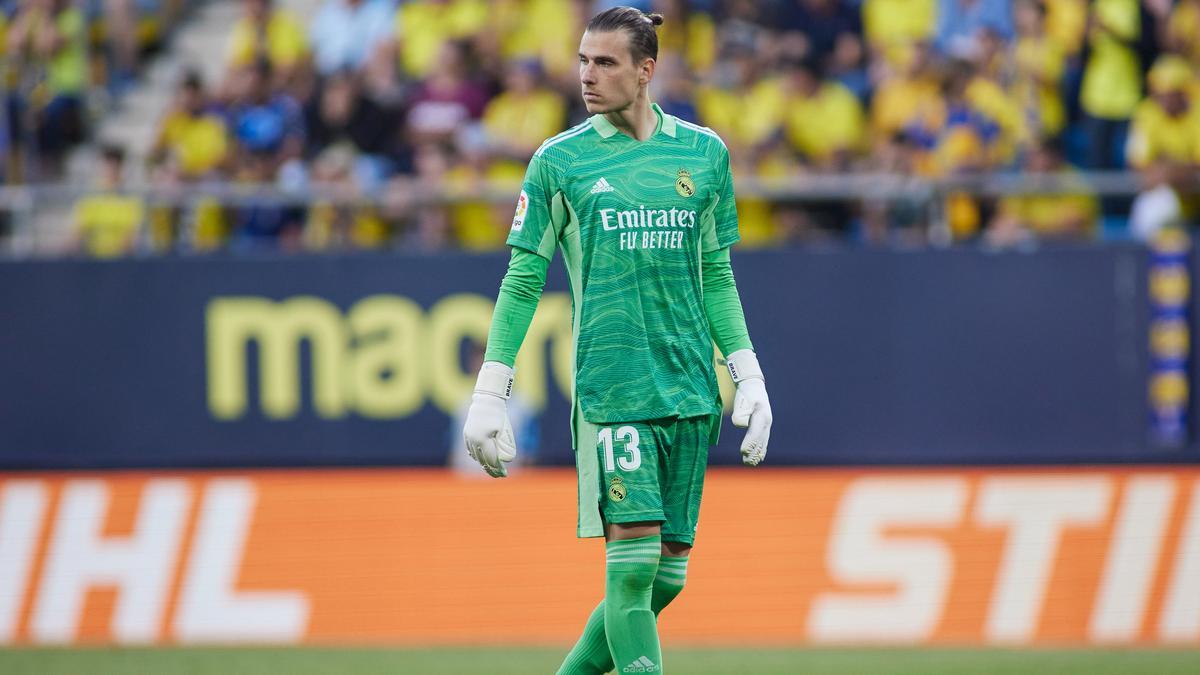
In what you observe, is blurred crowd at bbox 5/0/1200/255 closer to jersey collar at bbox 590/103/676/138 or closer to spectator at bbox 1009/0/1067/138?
spectator at bbox 1009/0/1067/138

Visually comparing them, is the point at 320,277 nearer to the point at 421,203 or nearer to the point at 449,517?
the point at 421,203

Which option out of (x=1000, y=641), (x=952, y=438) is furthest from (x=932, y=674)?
(x=952, y=438)

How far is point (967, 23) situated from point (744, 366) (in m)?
8.39

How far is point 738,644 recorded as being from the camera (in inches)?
408

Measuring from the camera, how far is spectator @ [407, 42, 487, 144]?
13.7m

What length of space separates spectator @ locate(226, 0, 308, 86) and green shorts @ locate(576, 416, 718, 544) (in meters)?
9.77

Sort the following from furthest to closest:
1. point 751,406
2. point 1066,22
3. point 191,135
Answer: point 191,135 < point 1066,22 < point 751,406

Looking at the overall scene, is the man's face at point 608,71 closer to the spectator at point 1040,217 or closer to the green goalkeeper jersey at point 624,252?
the green goalkeeper jersey at point 624,252

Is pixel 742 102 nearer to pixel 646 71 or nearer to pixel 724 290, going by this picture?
pixel 724 290

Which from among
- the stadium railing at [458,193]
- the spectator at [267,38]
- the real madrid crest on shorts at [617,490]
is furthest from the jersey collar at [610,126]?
the spectator at [267,38]

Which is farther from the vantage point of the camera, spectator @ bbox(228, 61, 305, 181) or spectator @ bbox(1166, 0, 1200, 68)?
spectator @ bbox(228, 61, 305, 181)

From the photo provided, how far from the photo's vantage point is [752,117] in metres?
13.5

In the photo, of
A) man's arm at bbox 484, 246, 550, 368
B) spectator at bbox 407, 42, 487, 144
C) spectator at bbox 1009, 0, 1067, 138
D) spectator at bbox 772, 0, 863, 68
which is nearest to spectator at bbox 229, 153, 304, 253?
spectator at bbox 407, 42, 487, 144

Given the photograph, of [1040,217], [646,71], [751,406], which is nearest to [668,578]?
[751,406]
